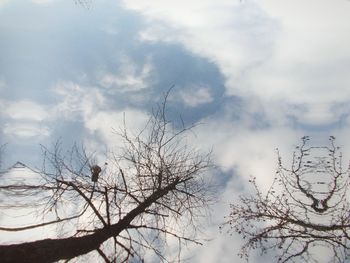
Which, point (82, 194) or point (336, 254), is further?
point (336, 254)

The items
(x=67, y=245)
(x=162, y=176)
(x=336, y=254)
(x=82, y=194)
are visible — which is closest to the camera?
(x=67, y=245)

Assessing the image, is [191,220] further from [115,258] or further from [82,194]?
[82,194]

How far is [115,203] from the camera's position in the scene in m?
7.87

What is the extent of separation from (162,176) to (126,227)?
1.68 meters

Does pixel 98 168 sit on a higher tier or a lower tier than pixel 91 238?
higher

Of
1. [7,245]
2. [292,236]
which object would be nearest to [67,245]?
[7,245]

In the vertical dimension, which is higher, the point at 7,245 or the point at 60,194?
the point at 60,194

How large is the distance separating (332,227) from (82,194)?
592 cm

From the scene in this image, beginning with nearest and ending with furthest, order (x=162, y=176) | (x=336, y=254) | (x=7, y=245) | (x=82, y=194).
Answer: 1. (x=7, y=245)
2. (x=82, y=194)
3. (x=336, y=254)
4. (x=162, y=176)

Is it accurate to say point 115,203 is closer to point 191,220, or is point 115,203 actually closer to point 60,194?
point 60,194

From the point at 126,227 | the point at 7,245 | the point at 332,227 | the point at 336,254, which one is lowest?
the point at 7,245

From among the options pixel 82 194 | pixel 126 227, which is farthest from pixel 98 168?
pixel 126 227

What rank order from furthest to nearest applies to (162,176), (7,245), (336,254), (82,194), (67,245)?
(162,176), (336,254), (82,194), (67,245), (7,245)

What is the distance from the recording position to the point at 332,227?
28.4 ft
